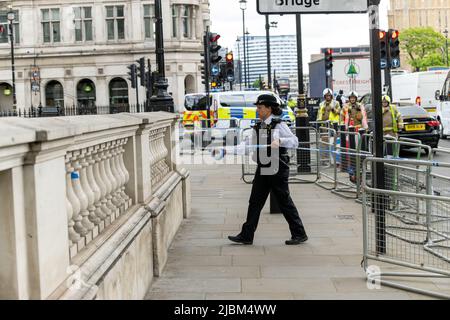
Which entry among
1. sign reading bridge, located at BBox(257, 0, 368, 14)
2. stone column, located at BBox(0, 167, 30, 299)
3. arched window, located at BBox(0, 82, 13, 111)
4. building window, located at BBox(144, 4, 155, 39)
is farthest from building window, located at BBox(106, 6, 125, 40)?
stone column, located at BBox(0, 167, 30, 299)

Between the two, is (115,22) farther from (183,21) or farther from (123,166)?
(123,166)

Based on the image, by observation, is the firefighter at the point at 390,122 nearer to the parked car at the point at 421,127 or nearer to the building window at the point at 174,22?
the parked car at the point at 421,127

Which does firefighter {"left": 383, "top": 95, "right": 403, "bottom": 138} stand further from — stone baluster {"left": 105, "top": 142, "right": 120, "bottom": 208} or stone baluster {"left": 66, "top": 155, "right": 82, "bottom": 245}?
stone baluster {"left": 66, "top": 155, "right": 82, "bottom": 245}

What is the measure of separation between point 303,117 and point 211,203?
5.35 metres

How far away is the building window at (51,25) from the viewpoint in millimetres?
64812

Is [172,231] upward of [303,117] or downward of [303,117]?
downward

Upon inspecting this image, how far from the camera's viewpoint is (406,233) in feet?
23.9

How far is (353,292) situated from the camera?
598 cm

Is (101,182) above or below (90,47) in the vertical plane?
below

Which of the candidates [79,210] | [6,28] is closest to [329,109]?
[79,210]

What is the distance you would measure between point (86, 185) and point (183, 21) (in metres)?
61.5

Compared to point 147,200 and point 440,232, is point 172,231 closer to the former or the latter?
point 147,200

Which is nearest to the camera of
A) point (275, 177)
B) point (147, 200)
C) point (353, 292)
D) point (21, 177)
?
point (21, 177)
